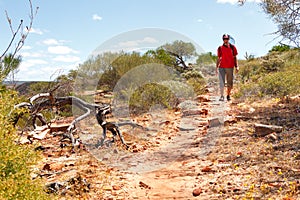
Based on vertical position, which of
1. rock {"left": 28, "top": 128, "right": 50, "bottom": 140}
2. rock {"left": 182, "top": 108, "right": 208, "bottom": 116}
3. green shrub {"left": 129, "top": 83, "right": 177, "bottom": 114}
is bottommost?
rock {"left": 28, "top": 128, "right": 50, "bottom": 140}

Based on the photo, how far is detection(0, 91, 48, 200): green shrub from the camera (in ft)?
7.31

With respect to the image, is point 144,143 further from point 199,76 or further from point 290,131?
point 199,76

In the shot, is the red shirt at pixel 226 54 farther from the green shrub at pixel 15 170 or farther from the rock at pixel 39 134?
the green shrub at pixel 15 170

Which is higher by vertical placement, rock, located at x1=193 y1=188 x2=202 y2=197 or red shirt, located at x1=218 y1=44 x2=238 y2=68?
red shirt, located at x1=218 y1=44 x2=238 y2=68

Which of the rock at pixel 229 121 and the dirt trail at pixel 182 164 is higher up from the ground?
the rock at pixel 229 121

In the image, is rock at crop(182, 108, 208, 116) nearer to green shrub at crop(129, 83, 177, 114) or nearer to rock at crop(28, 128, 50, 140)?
green shrub at crop(129, 83, 177, 114)

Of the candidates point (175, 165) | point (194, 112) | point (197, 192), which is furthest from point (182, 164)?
point (194, 112)

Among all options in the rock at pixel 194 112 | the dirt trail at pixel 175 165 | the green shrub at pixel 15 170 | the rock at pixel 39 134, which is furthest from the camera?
the rock at pixel 194 112

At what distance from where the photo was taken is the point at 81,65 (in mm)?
7617

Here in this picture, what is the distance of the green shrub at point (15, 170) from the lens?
2.23 metres

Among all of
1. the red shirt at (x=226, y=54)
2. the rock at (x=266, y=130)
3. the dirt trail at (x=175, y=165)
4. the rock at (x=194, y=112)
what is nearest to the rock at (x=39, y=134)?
the dirt trail at (x=175, y=165)

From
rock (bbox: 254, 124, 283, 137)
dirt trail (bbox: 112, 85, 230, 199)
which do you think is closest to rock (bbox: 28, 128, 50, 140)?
dirt trail (bbox: 112, 85, 230, 199)

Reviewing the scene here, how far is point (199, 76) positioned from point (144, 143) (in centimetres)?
861

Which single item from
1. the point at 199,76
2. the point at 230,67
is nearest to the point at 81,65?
the point at 230,67
